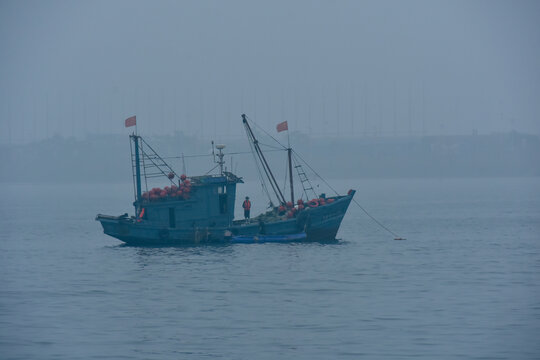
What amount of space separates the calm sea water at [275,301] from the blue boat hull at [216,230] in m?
0.86

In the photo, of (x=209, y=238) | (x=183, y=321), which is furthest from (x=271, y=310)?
(x=209, y=238)

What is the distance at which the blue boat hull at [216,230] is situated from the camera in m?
58.8

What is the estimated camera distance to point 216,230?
59.5 metres

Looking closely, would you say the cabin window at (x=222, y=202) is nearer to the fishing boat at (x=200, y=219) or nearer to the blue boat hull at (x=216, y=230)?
the fishing boat at (x=200, y=219)

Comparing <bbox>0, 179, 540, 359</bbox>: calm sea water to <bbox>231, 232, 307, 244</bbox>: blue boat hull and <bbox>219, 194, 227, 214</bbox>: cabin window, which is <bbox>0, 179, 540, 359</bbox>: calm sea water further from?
<bbox>219, 194, 227, 214</bbox>: cabin window

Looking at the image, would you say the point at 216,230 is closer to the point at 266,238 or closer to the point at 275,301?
the point at 266,238

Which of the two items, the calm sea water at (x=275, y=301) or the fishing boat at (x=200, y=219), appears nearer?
the calm sea water at (x=275, y=301)

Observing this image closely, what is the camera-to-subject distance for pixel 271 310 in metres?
36.5

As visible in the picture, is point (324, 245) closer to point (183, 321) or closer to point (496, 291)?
point (496, 291)

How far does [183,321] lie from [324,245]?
27836mm

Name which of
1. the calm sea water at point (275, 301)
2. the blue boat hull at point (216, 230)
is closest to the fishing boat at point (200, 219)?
the blue boat hull at point (216, 230)

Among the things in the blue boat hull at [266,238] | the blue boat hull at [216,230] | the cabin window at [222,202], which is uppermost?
the cabin window at [222,202]

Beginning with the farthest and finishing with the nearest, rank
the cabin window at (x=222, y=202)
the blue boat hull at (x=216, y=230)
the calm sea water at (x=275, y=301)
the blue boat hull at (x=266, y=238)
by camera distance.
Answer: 1. the cabin window at (x=222, y=202)
2. the blue boat hull at (x=266, y=238)
3. the blue boat hull at (x=216, y=230)
4. the calm sea water at (x=275, y=301)

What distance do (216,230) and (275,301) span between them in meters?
21.2
